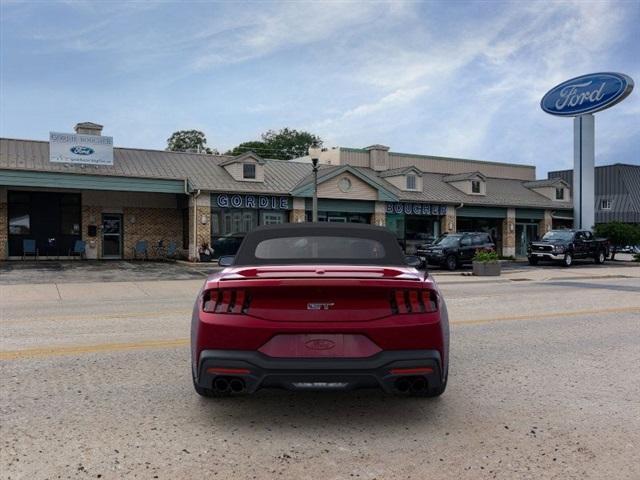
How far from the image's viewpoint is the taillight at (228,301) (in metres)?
4.16

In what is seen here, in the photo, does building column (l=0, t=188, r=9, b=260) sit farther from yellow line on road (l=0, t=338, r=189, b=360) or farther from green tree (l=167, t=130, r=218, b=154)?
green tree (l=167, t=130, r=218, b=154)

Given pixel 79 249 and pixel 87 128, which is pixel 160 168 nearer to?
pixel 87 128

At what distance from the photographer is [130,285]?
16797 millimetres

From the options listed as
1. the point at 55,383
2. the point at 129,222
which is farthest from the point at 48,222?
the point at 55,383

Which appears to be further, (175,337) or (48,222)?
(48,222)

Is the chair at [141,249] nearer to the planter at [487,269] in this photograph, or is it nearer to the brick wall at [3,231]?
the brick wall at [3,231]

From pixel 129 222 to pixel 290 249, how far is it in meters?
25.1

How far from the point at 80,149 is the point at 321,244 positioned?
76.3ft

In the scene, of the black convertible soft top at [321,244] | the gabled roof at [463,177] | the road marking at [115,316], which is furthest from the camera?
the gabled roof at [463,177]

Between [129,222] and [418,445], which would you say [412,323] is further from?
[129,222]

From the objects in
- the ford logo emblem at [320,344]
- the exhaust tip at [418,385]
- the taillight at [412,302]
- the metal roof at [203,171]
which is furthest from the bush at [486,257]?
the ford logo emblem at [320,344]

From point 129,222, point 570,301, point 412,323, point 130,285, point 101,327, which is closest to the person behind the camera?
point 412,323

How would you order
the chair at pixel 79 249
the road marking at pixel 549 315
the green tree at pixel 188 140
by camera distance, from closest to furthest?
1. the road marking at pixel 549 315
2. the chair at pixel 79 249
3. the green tree at pixel 188 140

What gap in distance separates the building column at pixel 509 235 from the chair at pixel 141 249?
2193 centimetres
